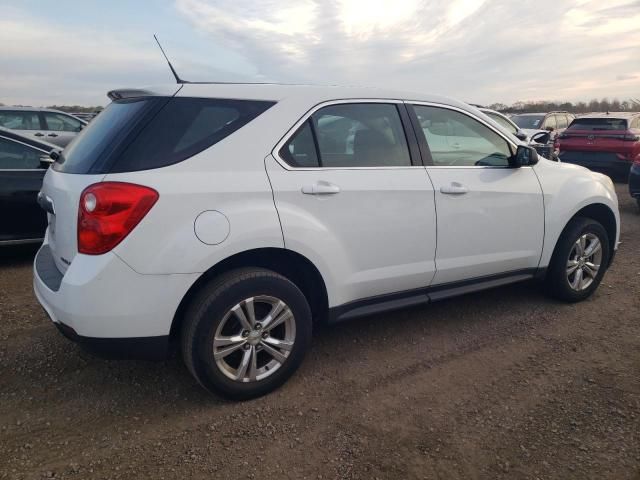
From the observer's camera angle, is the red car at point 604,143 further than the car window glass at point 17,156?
Yes

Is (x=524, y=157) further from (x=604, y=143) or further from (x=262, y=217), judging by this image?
(x=604, y=143)

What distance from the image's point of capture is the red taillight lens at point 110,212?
234 cm

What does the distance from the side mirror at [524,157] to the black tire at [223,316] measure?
6.52 feet

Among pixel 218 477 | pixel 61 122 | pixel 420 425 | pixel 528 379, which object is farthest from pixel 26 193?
pixel 61 122

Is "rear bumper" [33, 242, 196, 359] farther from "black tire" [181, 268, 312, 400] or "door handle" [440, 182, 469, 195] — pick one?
"door handle" [440, 182, 469, 195]

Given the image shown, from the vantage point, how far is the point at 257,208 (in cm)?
262

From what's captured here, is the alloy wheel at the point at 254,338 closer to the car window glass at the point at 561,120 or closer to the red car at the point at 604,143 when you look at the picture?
the red car at the point at 604,143

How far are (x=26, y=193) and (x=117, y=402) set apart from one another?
10.0ft

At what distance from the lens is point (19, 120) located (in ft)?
34.8

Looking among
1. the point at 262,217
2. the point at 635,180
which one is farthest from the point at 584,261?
the point at 635,180

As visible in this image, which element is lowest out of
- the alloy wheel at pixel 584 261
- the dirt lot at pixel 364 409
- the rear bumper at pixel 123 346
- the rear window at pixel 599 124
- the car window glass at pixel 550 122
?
the dirt lot at pixel 364 409

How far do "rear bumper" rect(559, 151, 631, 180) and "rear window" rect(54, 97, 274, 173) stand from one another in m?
9.87

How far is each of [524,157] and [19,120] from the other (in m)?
10.7

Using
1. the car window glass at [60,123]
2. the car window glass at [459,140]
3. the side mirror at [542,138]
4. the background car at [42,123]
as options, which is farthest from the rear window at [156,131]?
the car window glass at [60,123]
